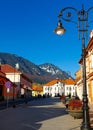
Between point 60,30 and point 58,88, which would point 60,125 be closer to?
point 60,30

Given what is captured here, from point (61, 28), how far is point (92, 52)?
29081mm

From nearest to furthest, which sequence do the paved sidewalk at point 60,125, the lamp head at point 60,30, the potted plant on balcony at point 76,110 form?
the lamp head at point 60,30
the paved sidewalk at point 60,125
the potted plant on balcony at point 76,110

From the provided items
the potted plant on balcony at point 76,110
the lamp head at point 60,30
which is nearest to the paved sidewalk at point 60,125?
the potted plant on balcony at point 76,110

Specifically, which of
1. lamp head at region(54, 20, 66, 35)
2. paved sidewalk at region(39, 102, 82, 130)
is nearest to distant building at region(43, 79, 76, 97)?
paved sidewalk at region(39, 102, 82, 130)

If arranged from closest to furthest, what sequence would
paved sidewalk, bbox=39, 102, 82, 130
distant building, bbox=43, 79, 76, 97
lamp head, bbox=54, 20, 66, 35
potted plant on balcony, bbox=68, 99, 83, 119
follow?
1. lamp head, bbox=54, 20, 66, 35
2. paved sidewalk, bbox=39, 102, 82, 130
3. potted plant on balcony, bbox=68, 99, 83, 119
4. distant building, bbox=43, 79, 76, 97

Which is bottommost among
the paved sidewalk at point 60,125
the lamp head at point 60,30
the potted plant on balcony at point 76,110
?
the paved sidewalk at point 60,125

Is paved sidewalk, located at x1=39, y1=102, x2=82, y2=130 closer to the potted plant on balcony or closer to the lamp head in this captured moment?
the potted plant on balcony

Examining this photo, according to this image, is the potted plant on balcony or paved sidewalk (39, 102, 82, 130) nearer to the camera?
paved sidewalk (39, 102, 82, 130)

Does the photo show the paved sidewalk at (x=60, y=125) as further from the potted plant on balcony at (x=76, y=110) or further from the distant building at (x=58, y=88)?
the distant building at (x=58, y=88)

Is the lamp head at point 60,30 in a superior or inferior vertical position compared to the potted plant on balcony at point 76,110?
superior

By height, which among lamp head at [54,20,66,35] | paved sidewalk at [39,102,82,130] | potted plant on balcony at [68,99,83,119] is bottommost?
paved sidewalk at [39,102,82,130]

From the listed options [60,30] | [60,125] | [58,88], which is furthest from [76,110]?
[58,88]

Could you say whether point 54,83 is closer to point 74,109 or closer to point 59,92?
point 59,92

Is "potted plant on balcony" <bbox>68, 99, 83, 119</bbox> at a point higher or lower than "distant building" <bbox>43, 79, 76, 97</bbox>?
lower
